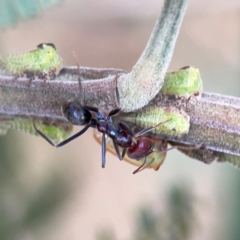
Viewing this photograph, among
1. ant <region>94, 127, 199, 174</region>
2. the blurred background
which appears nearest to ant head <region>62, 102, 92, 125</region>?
ant <region>94, 127, 199, 174</region>

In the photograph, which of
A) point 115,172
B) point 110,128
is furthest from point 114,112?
point 115,172

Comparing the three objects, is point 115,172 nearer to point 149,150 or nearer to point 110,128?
point 110,128

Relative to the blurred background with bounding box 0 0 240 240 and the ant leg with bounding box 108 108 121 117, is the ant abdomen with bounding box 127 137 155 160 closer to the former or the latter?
the ant leg with bounding box 108 108 121 117

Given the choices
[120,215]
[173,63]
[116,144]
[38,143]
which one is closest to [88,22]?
[173,63]

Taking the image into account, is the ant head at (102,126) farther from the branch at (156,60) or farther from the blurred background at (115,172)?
the blurred background at (115,172)

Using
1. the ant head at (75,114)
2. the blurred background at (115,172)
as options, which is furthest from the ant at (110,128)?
the blurred background at (115,172)

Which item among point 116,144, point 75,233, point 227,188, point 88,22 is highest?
point 88,22

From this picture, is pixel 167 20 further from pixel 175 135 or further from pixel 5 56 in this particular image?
pixel 5 56

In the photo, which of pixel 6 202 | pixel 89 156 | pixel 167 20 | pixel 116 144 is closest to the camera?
pixel 167 20
